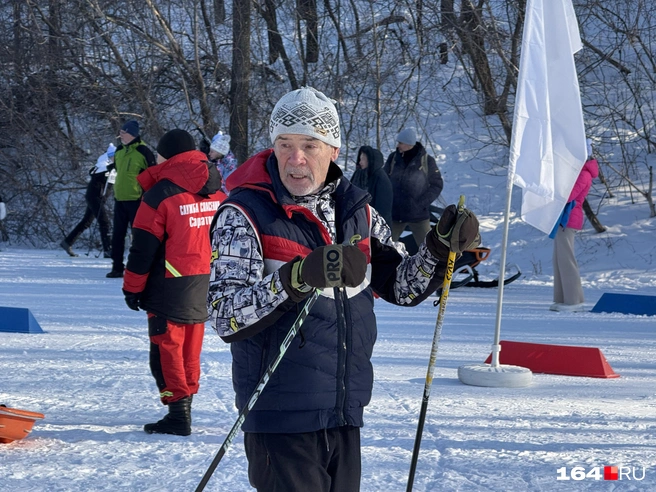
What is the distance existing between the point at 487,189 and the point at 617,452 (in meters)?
12.4

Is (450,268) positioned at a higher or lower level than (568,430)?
higher

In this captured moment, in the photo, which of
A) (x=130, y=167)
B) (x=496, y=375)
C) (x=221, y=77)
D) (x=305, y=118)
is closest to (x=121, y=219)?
(x=130, y=167)

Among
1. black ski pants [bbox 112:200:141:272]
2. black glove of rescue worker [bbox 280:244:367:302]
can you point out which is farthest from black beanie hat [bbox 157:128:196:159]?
black ski pants [bbox 112:200:141:272]

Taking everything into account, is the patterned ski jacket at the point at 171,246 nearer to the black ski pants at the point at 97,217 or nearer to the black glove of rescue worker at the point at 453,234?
the black glove of rescue worker at the point at 453,234

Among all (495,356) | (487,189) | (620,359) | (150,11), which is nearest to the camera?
(495,356)

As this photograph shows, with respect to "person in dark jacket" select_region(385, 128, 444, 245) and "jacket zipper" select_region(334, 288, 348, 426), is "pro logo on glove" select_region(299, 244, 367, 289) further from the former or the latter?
"person in dark jacket" select_region(385, 128, 444, 245)

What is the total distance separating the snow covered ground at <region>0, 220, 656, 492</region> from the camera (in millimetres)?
4211

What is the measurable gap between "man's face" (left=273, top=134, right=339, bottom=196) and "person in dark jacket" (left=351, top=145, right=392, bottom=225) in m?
8.20

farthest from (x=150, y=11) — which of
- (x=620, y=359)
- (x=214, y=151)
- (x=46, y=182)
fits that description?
(x=620, y=359)

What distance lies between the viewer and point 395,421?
16.8ft

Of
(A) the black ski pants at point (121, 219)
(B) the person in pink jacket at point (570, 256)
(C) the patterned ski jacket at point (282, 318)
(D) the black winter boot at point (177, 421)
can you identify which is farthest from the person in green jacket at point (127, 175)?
(C) the patterned ski jacket at point (282, 318)

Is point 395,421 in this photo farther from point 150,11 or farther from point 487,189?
point 150,11

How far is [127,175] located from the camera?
11492 millimetres

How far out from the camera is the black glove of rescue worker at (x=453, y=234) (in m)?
2.67
